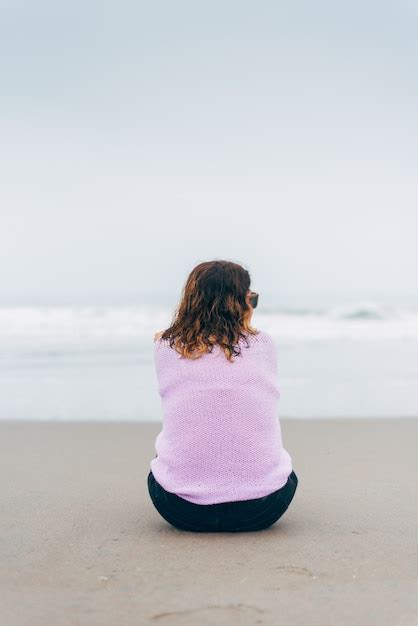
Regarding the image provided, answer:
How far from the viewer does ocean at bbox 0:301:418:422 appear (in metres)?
7.41

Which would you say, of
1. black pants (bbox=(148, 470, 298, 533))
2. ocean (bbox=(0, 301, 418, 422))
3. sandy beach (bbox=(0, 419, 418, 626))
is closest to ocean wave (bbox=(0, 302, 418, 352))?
ocean (bbox=(0, 301, 418, 422))

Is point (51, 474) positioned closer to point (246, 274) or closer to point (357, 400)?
point (246, 274)

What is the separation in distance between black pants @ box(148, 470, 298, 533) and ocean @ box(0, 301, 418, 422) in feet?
11.4

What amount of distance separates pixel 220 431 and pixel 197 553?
54 centimetres

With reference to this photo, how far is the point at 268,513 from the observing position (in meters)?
3.51

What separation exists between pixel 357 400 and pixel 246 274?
471 cm

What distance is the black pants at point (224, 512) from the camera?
3475mm

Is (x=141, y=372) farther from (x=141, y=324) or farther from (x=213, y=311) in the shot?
(x=141, y=324)

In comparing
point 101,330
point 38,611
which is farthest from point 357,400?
point 101,330

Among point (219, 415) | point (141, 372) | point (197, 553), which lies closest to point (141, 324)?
point (141, 372)

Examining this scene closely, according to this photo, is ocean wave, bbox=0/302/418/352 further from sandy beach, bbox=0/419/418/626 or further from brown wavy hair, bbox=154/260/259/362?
brown wavy hair, bbox=154/260/259/362

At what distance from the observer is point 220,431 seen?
11.4 feet

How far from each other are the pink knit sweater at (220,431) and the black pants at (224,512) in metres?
0.03

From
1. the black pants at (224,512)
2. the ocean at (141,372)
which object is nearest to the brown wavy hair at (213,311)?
the black pants at (224,512)
